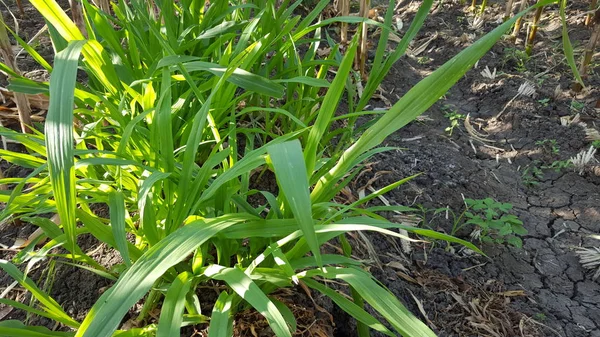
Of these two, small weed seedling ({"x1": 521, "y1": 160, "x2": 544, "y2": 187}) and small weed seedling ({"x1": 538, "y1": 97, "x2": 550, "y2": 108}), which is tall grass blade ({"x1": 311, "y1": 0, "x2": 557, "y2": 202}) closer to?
small weed seedling ({"x1": 521, "y1": 160, "x2": 544, "y2": 187})

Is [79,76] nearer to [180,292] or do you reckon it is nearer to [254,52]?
[254,52]

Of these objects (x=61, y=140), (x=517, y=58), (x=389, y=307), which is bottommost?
(x=517, y=58)

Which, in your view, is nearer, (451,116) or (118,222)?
(118,222)

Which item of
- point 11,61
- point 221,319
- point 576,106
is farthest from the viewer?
point 576,106

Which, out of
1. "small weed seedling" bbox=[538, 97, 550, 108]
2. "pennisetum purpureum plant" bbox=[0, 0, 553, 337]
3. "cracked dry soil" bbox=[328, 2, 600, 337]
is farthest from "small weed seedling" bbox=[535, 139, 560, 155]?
"pennisetum purpureum plant" bbox=[0, 0, 553, 337]

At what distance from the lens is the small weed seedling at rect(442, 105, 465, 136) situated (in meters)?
1.97

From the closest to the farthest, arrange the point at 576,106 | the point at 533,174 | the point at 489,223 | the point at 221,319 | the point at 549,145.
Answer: the point at 221,319, the point at 489,223, the point at 533,174, the point at 549,145, the point at 576,106

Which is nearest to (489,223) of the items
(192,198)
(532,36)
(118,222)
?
(192,198)

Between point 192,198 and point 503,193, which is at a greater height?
point 192,198

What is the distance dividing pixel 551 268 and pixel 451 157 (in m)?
0.54

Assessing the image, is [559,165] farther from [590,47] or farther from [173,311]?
[173,311]

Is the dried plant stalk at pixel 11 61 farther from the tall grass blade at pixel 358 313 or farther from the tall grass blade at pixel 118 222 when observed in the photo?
the tall grass blade at pixel 358 313

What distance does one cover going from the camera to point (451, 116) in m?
2.08

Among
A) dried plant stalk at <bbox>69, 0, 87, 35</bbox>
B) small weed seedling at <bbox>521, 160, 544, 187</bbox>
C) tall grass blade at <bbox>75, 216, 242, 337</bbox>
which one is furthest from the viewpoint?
small weed seedling at <bbox>521, 160, 544, 187</bbox>
